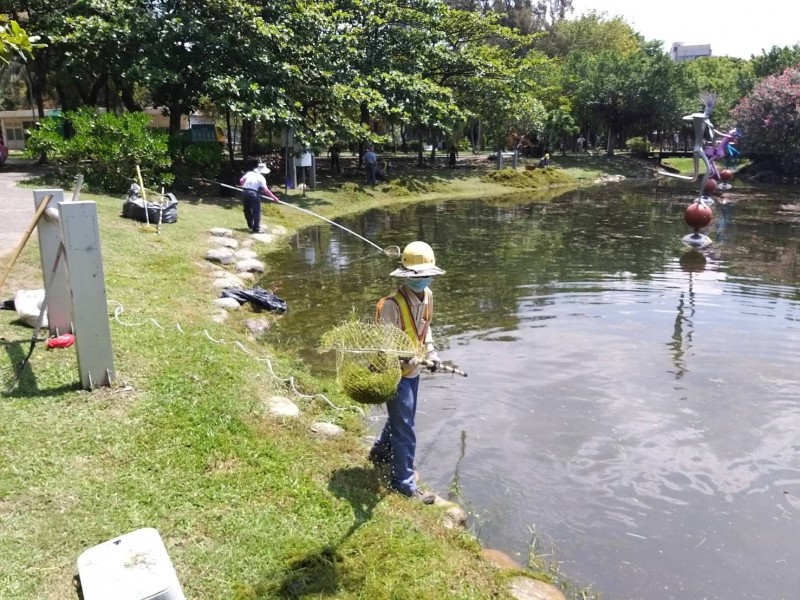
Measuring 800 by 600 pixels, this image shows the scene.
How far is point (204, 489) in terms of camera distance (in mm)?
4117

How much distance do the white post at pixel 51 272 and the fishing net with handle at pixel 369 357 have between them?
327cm

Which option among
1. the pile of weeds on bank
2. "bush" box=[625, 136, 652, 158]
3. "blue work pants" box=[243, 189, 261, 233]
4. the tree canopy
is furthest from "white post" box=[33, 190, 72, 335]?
"bush" box=[625, 136, 652, 158]

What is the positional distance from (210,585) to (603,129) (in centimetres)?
4969

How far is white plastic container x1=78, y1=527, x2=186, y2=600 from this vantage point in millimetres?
2789

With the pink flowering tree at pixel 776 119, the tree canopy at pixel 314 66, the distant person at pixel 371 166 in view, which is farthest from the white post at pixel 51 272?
the pink flowering tree at pixel 776 119

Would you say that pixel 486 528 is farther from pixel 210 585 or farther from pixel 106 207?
pixel 106 207

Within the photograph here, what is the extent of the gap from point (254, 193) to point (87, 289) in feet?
32.3

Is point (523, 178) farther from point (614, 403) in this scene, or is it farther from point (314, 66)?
point (614, 403)

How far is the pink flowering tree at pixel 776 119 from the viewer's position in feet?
113

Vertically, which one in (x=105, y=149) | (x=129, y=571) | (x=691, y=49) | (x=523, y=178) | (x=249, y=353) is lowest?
(x=249, y=353)

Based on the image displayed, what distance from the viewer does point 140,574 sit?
288cm

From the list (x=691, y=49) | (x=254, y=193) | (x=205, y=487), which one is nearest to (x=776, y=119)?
(x=254, y=193)

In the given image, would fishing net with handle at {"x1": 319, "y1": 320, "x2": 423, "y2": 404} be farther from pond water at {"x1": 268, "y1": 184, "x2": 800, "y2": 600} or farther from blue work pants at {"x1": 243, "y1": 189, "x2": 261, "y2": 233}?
blue work pants at {"x1": 243, "y1": 189, "x2": 261, "y2": 233}

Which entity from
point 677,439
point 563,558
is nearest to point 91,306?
point 563,558
